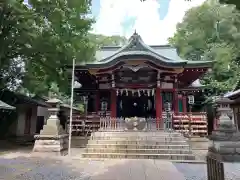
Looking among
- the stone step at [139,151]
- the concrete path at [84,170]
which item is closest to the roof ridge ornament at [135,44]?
the stone step at [139,151]

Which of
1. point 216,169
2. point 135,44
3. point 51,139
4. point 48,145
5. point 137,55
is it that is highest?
point 135,44

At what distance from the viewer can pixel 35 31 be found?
12.2 meters

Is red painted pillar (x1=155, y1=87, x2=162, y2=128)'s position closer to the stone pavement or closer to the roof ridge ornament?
the roof ridge ornament

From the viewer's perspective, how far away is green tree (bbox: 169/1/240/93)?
66.7ft

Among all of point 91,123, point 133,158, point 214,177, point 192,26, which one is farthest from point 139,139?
point 192,26

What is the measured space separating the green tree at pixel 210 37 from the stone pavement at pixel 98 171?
14.2m

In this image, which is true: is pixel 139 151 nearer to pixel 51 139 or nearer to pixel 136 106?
pixel 51 139

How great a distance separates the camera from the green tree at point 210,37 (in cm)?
2033

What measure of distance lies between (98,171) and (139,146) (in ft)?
11.7

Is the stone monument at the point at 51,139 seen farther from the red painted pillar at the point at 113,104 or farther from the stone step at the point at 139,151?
the red painted pillar at the point at 113,104

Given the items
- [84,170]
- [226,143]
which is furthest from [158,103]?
[84,170]

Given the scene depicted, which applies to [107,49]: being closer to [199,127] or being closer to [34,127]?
[34,127]

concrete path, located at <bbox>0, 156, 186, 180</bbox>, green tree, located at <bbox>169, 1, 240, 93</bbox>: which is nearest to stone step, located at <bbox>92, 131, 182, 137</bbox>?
concrete path, located at <bbox>0, 156, 186, 180</bbox>

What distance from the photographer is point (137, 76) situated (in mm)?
14859
